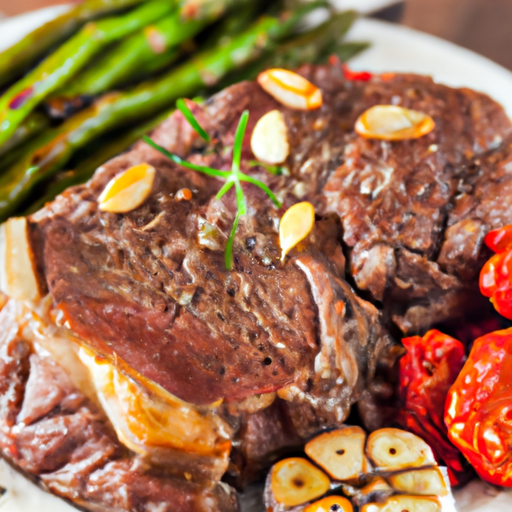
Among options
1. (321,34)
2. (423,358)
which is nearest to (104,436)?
(423,358)

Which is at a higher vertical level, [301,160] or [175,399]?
[301,160]

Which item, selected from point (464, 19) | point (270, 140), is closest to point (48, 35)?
point (270, 140)

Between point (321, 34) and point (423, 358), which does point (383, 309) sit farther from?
point (321, 34)

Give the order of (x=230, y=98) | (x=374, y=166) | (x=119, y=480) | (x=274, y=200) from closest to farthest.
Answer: (x=119, y=480) < (x=274, y=200) < (x=374, y=166) < (x=230, y=98)

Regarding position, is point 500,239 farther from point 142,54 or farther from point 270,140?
point 142,54

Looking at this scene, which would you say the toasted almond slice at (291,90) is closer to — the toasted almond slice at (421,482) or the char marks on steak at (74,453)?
the char marks on steak at (74,453)

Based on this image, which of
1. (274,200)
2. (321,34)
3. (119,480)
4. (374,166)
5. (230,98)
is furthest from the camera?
(321,34)

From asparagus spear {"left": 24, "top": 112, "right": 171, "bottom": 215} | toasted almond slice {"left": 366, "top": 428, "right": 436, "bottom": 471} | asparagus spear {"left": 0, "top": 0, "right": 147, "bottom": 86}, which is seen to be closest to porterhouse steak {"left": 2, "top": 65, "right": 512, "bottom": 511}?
toasted almond slice {"left": 366, "top": 428, "right": 436, "bottom": 471}
